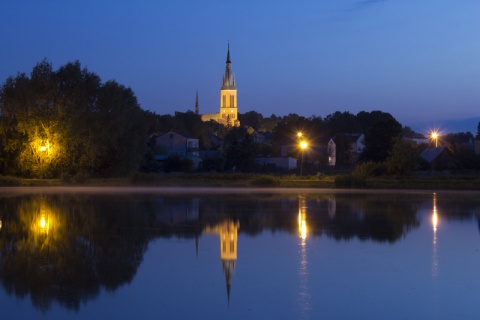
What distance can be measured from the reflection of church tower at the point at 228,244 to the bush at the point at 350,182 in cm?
2301

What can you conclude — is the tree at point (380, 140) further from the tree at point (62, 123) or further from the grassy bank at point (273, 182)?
the tree at point (62, 123)

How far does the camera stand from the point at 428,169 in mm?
69625

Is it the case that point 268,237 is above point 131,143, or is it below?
below

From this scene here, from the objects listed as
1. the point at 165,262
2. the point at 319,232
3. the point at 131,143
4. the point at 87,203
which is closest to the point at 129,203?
the point at 87,203

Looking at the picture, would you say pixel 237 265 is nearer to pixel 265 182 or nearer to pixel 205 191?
pixel 205 191

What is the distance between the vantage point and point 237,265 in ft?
45.5

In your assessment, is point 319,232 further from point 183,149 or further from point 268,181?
point 183,149

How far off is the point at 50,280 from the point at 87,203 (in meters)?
17.4

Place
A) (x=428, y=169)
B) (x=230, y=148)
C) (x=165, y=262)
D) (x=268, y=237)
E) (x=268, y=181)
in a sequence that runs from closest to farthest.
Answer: (x=165, y=262)
(x=268, y=237)
(x=268, y=181)
(x=428, y=169)
(x=230, y=148)

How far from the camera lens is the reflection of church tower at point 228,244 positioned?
43.3 ft

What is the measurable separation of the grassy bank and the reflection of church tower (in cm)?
2430

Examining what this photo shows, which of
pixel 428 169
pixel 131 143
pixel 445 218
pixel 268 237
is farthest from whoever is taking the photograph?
pixel 428 169

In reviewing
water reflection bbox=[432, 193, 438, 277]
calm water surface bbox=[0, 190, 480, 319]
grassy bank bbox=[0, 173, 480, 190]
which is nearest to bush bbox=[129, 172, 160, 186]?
grassy bank bbox=[0, 173, 480, 190]

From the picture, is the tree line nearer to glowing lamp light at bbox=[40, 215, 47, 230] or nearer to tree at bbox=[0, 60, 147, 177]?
tree at bbox=[0, 60, 147, 177]
